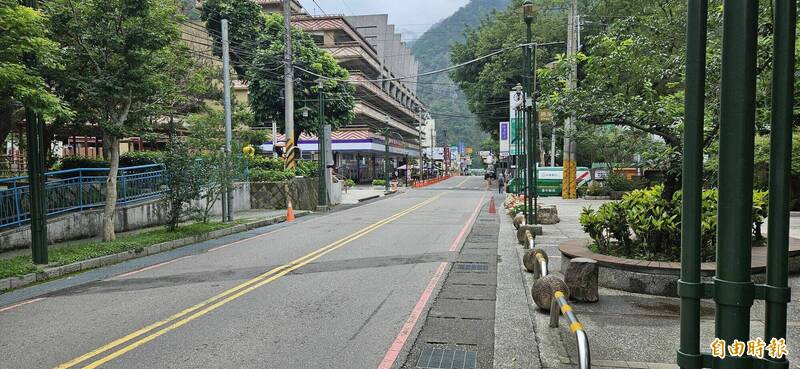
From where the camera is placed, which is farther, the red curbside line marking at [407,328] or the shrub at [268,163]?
the shrub at [268,163]

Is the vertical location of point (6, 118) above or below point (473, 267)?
above

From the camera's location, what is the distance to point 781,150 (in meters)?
2.31

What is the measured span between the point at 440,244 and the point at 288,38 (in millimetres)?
15271

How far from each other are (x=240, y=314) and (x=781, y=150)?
19.9 feet

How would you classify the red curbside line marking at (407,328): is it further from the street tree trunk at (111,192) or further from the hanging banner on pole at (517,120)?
the street tree trunk at (111,192)

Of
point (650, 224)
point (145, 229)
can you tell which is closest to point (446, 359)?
point (650, 224)

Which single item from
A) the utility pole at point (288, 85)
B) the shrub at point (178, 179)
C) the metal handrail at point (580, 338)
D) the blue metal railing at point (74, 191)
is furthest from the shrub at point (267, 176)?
the metal handrail at point (580, 338)

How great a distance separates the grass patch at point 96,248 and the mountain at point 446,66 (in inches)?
3740

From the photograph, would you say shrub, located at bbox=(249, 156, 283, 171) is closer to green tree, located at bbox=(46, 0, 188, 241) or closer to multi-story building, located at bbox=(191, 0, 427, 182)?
multi-story building, located at bbox=(191, 0, 427, 182)

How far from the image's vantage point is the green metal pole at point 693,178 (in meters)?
2.43

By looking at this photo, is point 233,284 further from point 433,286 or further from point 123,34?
point 123,34

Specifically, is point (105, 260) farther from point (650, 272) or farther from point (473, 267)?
point (650, 272)

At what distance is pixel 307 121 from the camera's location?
33094 mm

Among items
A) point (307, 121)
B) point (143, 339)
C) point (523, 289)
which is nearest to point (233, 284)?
point (143, 339)
